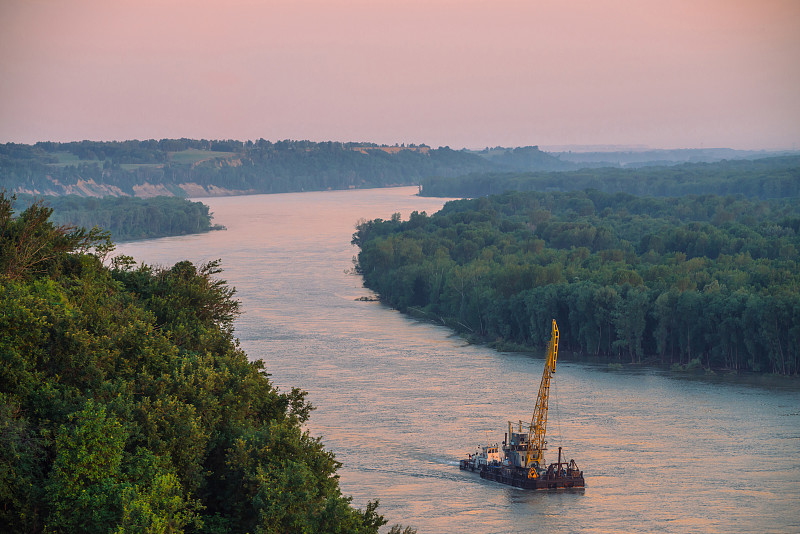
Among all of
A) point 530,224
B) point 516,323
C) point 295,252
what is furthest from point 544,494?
point 530,224

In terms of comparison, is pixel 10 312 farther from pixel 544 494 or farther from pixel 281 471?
pixel 544 494

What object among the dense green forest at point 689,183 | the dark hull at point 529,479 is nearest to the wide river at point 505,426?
the dark hull at point 529,479

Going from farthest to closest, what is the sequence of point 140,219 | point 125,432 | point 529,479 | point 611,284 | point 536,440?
point 140,219, point 611,284, point 536,440, point 529,479, point 125,432

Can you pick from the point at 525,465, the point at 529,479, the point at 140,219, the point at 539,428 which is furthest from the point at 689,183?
the point at 529,479

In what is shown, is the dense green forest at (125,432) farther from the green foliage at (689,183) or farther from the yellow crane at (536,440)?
the green foliage at (689,183)

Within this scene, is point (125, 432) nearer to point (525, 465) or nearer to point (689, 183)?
point (525, 465)

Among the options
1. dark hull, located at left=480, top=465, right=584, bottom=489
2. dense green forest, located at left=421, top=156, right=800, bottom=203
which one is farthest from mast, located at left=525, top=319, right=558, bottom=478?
dense green forest, located at left=421, top=156, right=800, bottom=203
